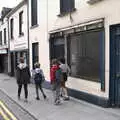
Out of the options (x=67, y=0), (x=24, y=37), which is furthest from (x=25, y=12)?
(x=67, y=0)

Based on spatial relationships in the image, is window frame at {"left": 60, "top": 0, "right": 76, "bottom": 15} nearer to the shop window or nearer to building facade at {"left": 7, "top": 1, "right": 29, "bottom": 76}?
the shop window

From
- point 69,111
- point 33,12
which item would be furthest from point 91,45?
point 33,12

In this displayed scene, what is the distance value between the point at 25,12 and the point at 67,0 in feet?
28.3

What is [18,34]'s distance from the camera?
25.2 m

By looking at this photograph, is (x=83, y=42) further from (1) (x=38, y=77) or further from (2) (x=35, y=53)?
(2) (x=35, y=53)

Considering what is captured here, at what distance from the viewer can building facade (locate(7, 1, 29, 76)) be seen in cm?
2239

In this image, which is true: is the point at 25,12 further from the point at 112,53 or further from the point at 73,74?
the point at 112,53

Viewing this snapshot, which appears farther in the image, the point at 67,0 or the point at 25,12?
the point at 25,12

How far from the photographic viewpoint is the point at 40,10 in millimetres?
18031

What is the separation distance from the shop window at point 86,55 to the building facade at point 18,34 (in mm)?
8566

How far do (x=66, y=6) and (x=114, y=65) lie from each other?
4.99m

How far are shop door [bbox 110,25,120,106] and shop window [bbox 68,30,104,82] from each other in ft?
1.71

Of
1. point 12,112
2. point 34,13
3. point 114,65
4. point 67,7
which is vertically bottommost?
point 12,112

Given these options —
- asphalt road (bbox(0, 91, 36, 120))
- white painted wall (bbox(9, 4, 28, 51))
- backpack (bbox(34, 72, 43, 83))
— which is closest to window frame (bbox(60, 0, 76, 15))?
backpack (bbox(34, 72, 43, 83))
